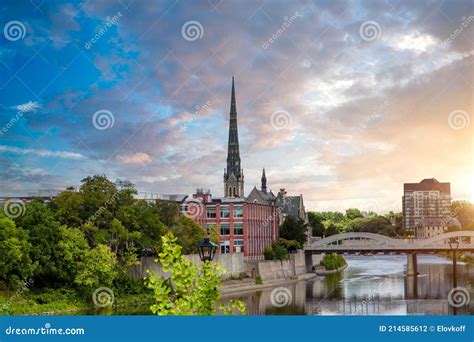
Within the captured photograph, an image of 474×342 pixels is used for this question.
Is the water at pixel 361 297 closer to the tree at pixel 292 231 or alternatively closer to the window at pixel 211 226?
the window at pixel 211 226

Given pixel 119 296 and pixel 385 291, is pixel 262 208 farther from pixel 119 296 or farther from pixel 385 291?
pixel 119 296

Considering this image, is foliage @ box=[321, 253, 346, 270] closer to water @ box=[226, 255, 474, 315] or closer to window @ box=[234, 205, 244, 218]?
water @ box=[226, 255, 474, 315]

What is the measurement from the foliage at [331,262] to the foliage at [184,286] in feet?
110

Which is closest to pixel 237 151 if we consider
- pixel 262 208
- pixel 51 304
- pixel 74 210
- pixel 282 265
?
pixel 262 208

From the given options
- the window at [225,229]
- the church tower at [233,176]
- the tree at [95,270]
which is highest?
the church tower at [233,176]

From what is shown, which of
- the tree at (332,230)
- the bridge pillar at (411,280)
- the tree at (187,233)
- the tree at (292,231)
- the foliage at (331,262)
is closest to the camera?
the tree at (187,233)

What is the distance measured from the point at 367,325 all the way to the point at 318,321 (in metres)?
0.50

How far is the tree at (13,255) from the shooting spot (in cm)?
1495

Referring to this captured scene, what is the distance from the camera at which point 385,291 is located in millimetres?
24359

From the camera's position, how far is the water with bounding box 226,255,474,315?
18828mm

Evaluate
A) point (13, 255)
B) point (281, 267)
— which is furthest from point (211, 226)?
point (13, 255)

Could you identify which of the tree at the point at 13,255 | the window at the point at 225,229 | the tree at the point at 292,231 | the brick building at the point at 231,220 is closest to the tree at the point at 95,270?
the tree at the point at 13,255

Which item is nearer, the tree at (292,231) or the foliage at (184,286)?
the foliage at (184,286)

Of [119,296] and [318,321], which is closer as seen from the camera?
[318,321]
